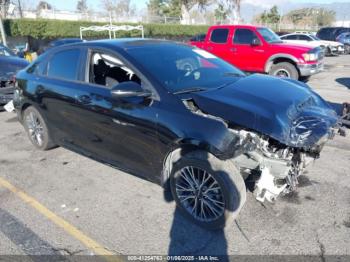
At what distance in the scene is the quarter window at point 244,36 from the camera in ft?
35.0

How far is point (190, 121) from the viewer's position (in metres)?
3.14

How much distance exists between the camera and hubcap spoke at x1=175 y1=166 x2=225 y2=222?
3.16 metres

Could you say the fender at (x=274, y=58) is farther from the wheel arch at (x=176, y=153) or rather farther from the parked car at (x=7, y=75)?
the wheel arch at (x=176, y=153)

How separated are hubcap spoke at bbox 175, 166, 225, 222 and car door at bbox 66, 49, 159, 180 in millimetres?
401

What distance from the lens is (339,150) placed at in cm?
519

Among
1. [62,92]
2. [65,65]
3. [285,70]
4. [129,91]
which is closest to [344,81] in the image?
[285,70]

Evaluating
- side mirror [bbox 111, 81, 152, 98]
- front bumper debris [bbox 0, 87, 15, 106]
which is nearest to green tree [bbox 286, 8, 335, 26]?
front bumper debris [bbox 0, 87, 15, 106]

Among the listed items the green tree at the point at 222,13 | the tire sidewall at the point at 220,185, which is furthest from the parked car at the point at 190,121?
the green tree at the point at 222,13

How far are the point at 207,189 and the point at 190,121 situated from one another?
674 mm

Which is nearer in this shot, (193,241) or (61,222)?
(193,241)

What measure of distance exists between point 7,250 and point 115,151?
1.47 meters

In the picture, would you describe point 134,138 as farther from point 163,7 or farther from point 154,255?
point 163,7

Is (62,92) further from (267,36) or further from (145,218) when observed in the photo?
(267,36)

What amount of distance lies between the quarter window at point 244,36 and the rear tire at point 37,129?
752 centimetres
